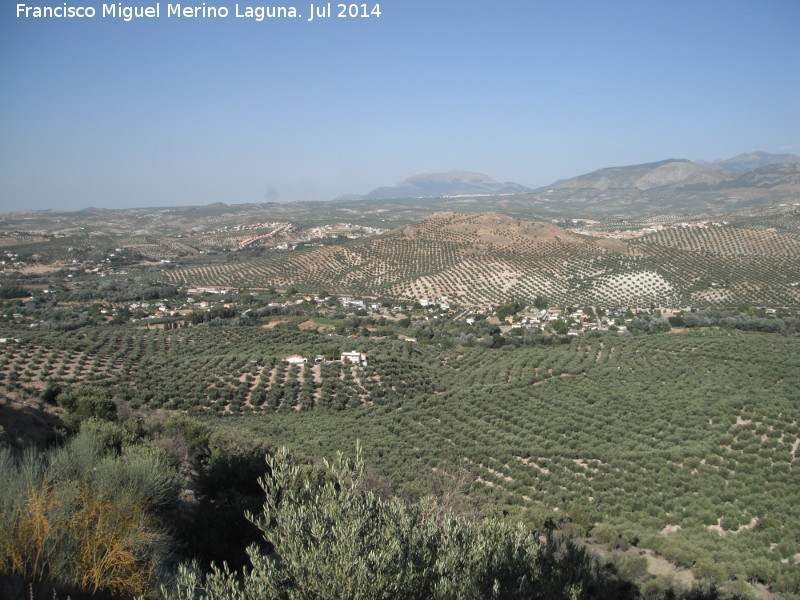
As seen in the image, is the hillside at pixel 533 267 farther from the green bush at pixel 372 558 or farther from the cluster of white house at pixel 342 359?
the green bush at pixel 372 558

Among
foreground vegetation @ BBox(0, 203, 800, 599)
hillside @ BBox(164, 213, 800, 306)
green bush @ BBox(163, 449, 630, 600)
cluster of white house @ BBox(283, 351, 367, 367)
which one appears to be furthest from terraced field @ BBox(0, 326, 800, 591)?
hillside @ BBox(164, 213, 800, 306)

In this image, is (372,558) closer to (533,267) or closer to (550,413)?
(550,413)

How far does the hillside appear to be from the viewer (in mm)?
49062

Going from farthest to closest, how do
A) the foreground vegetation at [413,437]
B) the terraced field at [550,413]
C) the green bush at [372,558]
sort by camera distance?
the terraced field at [550,413] < the foreground vegetation at [413,437] < the green bush at [372,558]

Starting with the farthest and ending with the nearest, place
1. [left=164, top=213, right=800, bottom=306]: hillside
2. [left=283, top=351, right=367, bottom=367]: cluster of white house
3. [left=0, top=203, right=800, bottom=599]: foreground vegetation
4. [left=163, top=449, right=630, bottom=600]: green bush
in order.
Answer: [left=164, top=213, right=800, bottom=306]: hillside → [left=283, top=351, right=367, bottom=367]: cluster of white house → [left=0, top=203, right=800, bottom=599]: foreground vegetation → [left=163, top=449, right=630, bottom=600]: green bush

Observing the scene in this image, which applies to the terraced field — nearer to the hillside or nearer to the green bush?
the green bush

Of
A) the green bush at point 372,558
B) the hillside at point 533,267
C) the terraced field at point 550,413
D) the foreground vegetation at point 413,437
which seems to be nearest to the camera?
the green bush at point 372,558

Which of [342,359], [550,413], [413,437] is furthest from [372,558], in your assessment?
[342,359]

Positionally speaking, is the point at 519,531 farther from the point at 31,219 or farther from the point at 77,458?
the point at 31,219

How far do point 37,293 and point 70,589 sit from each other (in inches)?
2227

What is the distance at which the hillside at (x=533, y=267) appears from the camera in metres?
49.1

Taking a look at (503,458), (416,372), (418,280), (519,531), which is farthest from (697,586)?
(418,280)

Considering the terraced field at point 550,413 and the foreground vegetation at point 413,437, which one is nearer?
the foreground vegetation at point 413,437

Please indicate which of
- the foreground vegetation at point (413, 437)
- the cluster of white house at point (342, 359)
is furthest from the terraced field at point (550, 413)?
the cluster of white house at point (342, 359)
